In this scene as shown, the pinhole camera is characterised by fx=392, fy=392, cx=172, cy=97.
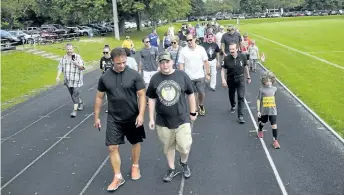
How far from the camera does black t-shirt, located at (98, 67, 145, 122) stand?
6004mm

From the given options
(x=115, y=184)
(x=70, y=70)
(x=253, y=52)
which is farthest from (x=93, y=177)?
(x=253, y=52)

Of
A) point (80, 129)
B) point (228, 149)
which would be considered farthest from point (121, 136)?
point (80, 129)

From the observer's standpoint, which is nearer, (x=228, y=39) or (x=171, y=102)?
(x=171, y=102)

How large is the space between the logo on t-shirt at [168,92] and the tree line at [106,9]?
38301 millimetres

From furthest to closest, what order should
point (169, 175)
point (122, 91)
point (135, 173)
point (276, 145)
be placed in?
point (276, 145)
point (135, 173)
point (169, 175)
point (122, 91)

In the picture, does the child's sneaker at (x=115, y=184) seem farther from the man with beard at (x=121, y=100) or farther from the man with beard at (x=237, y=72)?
the man with beard at (x=237, y=72)

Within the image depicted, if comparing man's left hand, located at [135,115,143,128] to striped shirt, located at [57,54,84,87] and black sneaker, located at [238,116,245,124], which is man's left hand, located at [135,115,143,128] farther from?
striped shirt, located at [57,54,84,87]

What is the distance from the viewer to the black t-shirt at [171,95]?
19.9 ft

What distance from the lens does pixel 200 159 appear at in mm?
7434

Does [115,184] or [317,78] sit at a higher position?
[317,78]

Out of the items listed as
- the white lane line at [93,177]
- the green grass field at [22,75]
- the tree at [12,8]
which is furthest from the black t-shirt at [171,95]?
the tree at [12,8]

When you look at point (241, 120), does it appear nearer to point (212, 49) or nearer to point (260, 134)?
point (260, 134)

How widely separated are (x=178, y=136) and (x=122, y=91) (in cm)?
115

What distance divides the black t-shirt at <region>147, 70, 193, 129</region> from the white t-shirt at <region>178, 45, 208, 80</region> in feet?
10.9
